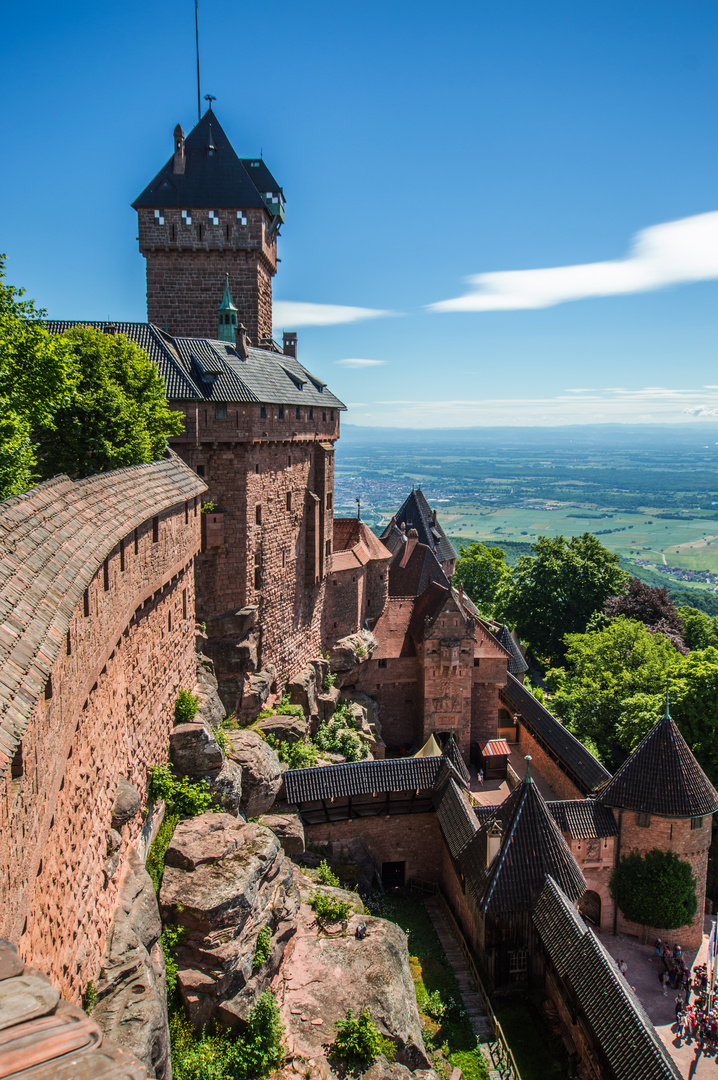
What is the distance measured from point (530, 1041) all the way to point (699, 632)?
35.7 meters

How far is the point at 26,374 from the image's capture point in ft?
43.3

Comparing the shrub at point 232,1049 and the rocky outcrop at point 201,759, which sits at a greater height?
the rocky outcrop at point 201,759

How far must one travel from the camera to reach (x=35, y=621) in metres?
6.23

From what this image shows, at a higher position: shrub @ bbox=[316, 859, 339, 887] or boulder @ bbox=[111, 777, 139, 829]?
boulder @ bbox=[111, 777, 139, 829]

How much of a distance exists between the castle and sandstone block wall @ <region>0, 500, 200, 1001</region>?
0.05 metres

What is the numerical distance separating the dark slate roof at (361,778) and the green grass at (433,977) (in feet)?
11.5

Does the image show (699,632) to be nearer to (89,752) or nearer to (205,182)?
(205,182)

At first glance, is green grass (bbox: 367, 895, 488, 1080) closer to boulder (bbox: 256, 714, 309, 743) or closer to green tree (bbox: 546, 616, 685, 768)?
boulder (bbox: 256, 714, 309, 743)

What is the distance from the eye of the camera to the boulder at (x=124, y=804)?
10.3 metres

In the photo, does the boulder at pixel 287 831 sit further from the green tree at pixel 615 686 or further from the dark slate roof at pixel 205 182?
the dark slate roof at pixel 205 182

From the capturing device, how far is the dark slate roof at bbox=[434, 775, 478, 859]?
21203 millimetres

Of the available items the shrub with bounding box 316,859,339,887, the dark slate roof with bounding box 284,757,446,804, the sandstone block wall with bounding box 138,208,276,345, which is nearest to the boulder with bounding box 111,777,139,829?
the shrub with bounding box 316,859,339,887

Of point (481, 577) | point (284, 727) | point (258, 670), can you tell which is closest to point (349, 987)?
point (284, 727)

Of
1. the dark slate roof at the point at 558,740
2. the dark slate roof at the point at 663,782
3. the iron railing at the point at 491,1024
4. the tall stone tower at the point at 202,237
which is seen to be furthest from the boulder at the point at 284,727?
the tall stone tower at the point at 202,237
